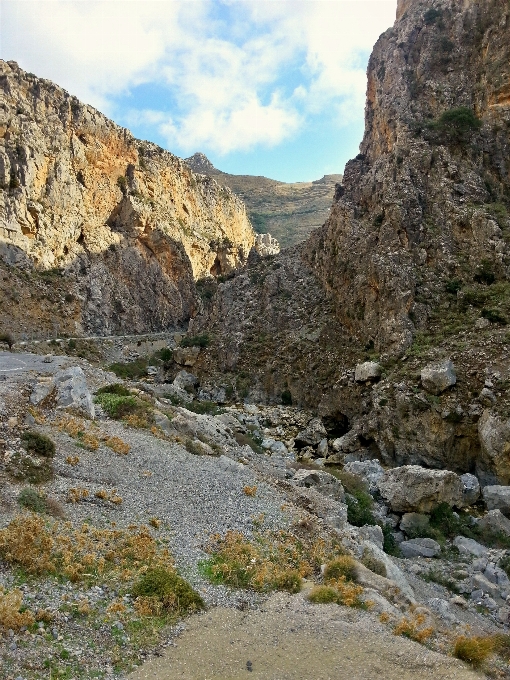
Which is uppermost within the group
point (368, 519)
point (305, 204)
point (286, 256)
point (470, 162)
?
point (305, 204)

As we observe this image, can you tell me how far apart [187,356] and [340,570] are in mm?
35596

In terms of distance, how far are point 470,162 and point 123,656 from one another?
39401 mm

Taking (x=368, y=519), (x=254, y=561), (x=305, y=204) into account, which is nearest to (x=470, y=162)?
(x=368, y=519)

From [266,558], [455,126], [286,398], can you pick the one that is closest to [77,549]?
[266,558]

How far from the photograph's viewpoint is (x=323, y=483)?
19.0 m

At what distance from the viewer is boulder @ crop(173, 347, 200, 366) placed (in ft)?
149

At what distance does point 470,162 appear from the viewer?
1481 inches

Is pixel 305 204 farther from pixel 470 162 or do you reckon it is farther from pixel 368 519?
pixel 368 519

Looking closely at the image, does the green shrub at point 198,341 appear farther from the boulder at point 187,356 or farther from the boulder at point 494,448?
the boulder at point 494,448

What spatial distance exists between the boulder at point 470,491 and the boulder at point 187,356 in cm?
2763

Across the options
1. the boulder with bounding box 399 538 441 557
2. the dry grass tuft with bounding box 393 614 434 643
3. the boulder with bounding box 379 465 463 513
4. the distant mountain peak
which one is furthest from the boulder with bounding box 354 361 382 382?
the distant mountain peak

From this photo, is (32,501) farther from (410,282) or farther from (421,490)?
(410,282)

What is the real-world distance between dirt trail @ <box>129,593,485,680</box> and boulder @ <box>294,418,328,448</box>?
68.3ft

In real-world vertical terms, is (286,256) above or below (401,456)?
above
